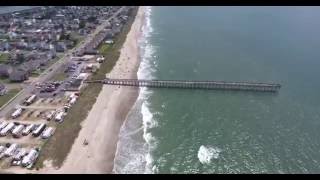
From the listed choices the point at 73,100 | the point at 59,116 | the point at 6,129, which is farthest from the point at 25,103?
the point at 6,129

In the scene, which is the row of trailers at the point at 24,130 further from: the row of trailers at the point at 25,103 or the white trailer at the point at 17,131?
the row of trailers at the point at 25,103

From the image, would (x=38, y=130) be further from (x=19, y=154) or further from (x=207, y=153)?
(x=207, y=153)

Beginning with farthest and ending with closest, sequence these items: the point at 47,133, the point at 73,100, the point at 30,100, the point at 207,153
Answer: the point at 73,100, the point at 30,100, the point at 47,133, the point at 207,153

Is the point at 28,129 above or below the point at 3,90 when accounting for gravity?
below

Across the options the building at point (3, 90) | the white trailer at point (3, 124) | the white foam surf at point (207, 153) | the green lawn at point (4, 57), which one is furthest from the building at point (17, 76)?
the white foam surf at point (207, 153)

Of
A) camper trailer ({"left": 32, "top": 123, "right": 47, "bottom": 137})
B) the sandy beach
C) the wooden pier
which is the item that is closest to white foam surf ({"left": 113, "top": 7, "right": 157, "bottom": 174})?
the sandy beach

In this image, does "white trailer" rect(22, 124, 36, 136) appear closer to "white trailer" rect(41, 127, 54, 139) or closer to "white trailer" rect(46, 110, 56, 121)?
"white trailer" rect(41, 127, 54, 139)
